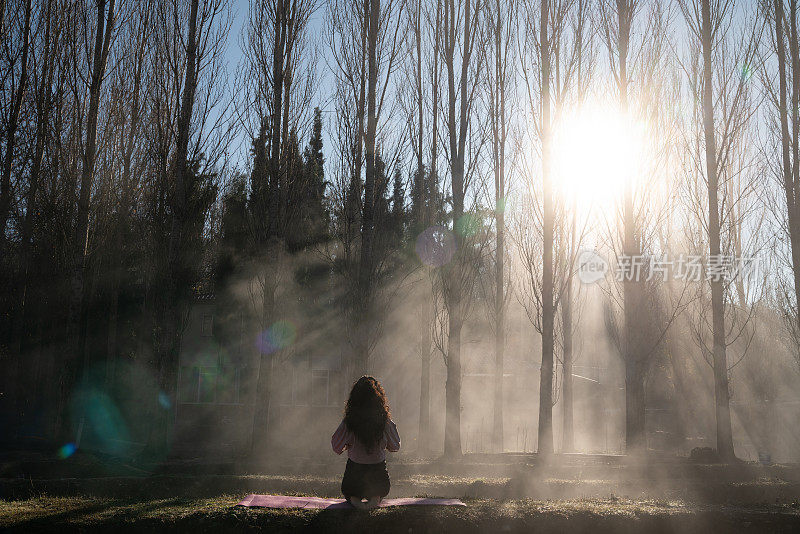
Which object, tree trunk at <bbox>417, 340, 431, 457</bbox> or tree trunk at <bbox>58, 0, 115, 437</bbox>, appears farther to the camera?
tree trunk at <bbox>417, 340, 431, 457</bbox>

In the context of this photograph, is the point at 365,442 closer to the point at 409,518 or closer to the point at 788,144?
the point at 409,518

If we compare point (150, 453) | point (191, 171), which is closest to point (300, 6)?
point (191, 171)

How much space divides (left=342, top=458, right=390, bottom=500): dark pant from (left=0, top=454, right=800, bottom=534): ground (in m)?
0.27

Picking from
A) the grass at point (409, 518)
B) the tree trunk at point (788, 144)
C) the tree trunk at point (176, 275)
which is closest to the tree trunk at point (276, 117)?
the tree trunk at point (176, 275)

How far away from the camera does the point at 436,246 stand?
636 inches

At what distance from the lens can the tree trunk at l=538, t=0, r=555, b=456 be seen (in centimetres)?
1266

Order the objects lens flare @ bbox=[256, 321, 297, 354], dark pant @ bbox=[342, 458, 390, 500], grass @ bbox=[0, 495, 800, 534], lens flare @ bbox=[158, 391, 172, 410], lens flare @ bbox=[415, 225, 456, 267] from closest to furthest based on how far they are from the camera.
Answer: grass @ bbox=[0, 495, 800, 534] → dark pant @ bbox=[342, 458, 390, 500] → lens flare @ bbox=[158, 391, 172, 410] → lens flare @ bbox=[256, 321, 297, 354] → lens flare @ bbox=[415, 225, 456, 267]

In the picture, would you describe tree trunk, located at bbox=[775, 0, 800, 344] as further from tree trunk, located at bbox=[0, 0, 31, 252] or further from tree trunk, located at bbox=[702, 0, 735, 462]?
tree trunk, located at bbox=[0, 0, 31, 252]

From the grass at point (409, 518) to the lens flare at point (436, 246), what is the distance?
27.0 ft

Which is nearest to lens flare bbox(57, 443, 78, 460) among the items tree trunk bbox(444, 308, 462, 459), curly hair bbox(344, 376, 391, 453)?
tree trunk bbox(444, 308, 462, 459)

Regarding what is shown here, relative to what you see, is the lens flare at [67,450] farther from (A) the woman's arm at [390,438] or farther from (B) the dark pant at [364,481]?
(A) the woman's arm at [390,438]

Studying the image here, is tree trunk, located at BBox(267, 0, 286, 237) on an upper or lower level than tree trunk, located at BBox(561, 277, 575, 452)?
upper

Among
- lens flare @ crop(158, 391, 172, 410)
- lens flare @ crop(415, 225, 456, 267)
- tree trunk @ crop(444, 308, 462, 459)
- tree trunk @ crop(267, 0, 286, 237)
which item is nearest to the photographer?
lens flare @ crop(158, 391, 172, 410)

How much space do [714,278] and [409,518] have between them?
10.8m
